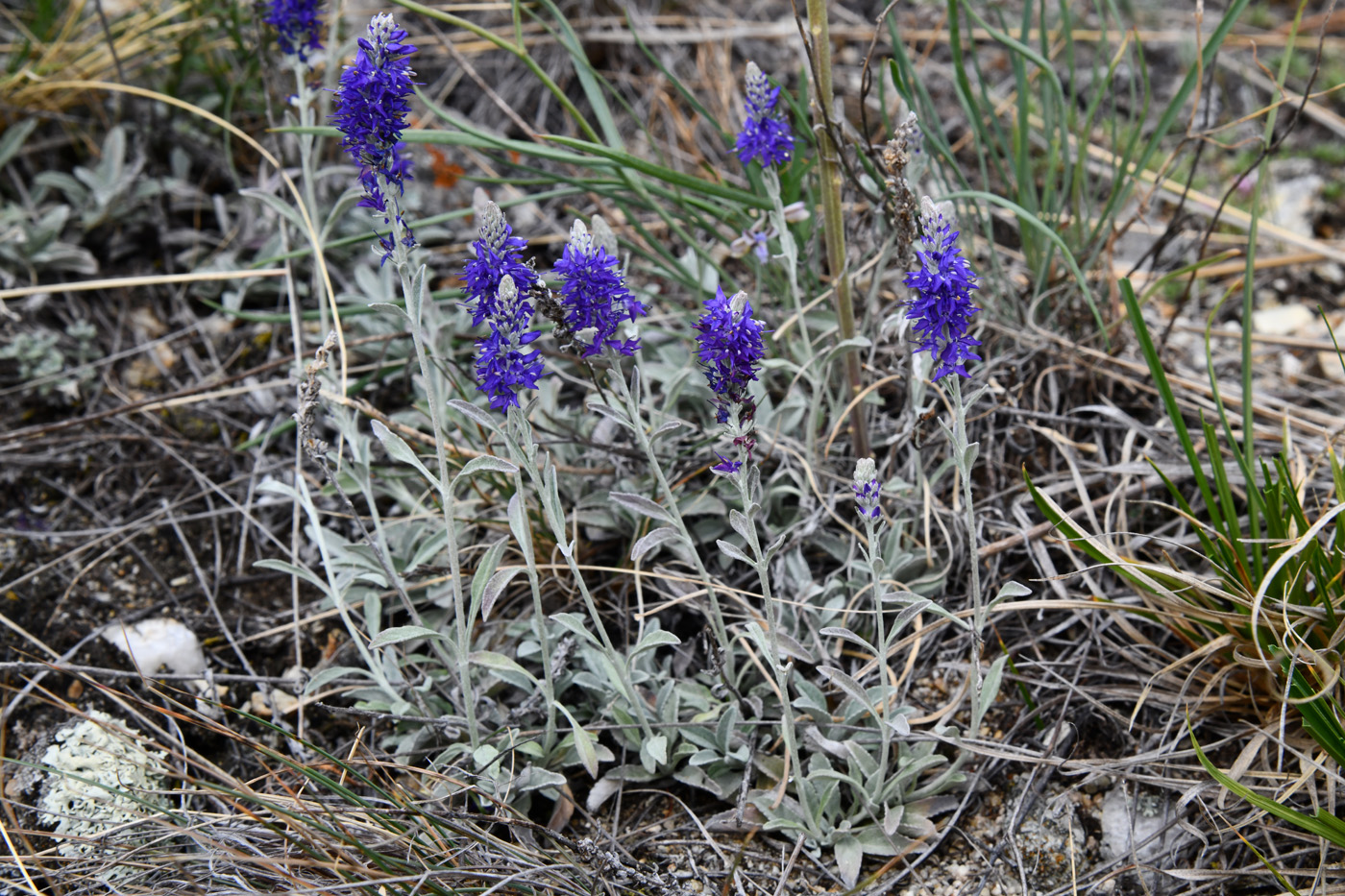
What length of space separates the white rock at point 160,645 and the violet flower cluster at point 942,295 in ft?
7.26

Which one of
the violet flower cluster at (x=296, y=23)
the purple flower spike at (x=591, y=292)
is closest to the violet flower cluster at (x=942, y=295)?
the purple flower spike at (x=591, y=292)

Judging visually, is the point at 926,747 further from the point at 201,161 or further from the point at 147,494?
the point at 201,161

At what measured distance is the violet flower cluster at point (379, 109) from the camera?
1773 millimetres

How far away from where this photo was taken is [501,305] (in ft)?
6.02

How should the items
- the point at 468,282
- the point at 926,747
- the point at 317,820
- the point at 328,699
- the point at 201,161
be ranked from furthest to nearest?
the point at 201,161 < the point at 328,699 < the point at 926,747 < the point at 317,820 < the point at 468,282

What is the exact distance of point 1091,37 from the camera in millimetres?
4254

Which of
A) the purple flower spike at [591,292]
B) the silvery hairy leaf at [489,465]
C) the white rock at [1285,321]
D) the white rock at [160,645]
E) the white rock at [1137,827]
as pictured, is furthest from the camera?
the white rock at [1285,321]

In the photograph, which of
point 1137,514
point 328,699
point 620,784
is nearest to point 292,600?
point 328,699

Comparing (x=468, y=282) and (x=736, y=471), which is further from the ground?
(x=468, y=282)

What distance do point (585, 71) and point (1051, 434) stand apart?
71.5 inches

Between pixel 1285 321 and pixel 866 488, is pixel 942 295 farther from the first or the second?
pixel 1285 321

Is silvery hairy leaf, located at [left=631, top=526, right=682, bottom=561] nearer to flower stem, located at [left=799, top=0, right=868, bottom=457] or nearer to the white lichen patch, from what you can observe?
flower stem, located at [left=799, top=0, right=868, bottom=457]

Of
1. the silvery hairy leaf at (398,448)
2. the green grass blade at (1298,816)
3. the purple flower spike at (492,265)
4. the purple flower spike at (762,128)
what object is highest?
the purple flower spike at (762,128)

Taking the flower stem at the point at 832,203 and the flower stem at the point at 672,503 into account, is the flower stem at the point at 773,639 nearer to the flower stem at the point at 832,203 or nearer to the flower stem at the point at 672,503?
the flower stem at the point at 672,503
